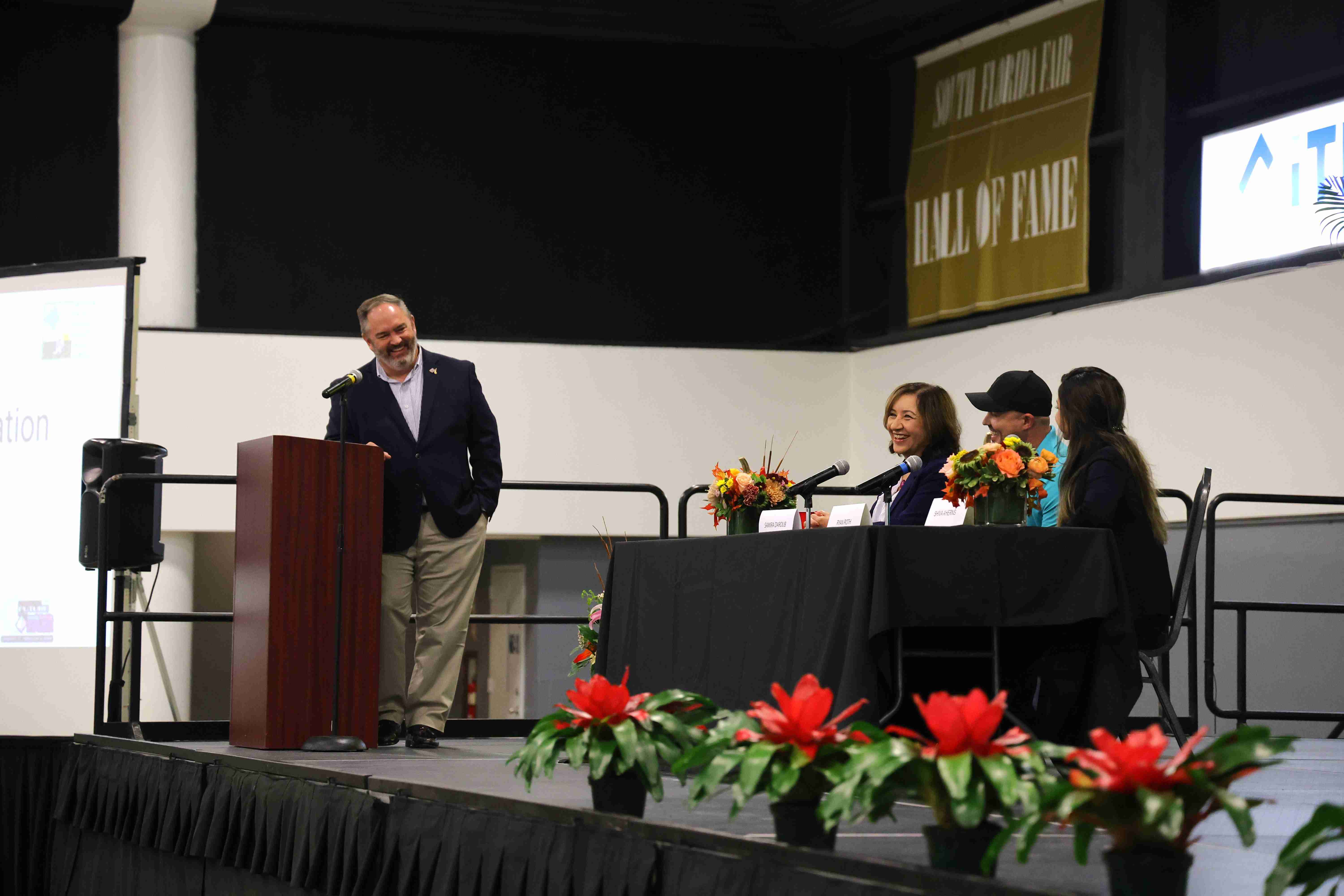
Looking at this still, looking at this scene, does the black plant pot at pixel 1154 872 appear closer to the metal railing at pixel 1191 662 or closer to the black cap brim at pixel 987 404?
the black cap brim at pixel 987 404

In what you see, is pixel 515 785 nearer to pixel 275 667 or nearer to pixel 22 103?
pixel 275 667

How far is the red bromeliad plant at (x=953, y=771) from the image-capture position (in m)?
1.86

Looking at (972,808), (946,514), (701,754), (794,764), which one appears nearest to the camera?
(972,808)

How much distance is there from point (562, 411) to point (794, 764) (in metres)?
7.01

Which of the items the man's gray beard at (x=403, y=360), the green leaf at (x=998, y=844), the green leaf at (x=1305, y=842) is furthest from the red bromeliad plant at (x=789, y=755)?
the man's gray beard at (x=403, y=360)

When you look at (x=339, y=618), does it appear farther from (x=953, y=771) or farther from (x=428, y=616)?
(x=953, y=771)

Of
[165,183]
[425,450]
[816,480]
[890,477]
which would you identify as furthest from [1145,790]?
[165,183]

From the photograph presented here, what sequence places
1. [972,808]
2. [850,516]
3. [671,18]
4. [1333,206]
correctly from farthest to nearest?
[671,18], [1333,206], [850,516], [972,808]

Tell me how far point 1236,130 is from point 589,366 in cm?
359

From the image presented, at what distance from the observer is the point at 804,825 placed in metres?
2.11

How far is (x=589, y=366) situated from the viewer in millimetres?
9062

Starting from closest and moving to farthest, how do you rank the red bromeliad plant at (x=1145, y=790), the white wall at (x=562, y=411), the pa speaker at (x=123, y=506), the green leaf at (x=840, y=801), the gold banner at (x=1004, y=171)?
the red bromeliad plant at (x=1145, y=790)
the green leaf at (x=840, y=801)
the pa speaker at (x=123, y=506)
the gold banner at (x=1004, y=171)
the white wall at (x=562, y=411)

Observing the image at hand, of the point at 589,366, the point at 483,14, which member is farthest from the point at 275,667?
the point at 483,14

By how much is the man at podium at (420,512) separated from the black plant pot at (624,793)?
79.0 inches
